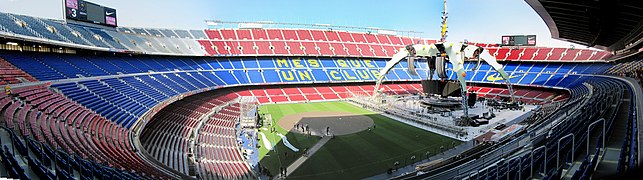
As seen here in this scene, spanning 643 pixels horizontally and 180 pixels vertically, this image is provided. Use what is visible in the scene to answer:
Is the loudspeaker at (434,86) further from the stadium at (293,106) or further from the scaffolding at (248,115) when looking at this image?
the scaffolding at (248,115)

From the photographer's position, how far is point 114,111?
21.2m

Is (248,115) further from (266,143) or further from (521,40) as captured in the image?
(521,40)

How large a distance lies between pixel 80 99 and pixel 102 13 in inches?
1005

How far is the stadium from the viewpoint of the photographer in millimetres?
10664

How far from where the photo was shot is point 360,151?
23969 mm

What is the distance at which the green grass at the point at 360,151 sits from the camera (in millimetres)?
20078

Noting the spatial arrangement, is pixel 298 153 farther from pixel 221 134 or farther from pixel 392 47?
pixel 392 47

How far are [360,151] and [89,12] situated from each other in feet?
116

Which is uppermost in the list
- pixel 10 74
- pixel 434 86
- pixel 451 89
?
pixel 10 74

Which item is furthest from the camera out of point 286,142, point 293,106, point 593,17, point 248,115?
point 293,106

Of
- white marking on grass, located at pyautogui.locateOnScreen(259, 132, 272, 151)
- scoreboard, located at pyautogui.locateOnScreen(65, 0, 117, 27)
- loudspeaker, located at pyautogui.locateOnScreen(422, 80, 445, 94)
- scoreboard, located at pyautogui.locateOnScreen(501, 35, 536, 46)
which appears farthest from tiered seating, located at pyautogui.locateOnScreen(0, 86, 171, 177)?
scoreboard, located at pyautogui.locateOnScreen(501, 35, 536, 46)

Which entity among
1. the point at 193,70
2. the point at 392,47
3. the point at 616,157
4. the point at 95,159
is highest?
the point at 392,47

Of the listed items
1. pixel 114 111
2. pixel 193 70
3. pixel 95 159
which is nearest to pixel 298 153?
pixel 114 111

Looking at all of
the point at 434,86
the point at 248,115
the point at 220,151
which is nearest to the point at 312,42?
the point at 434,86
